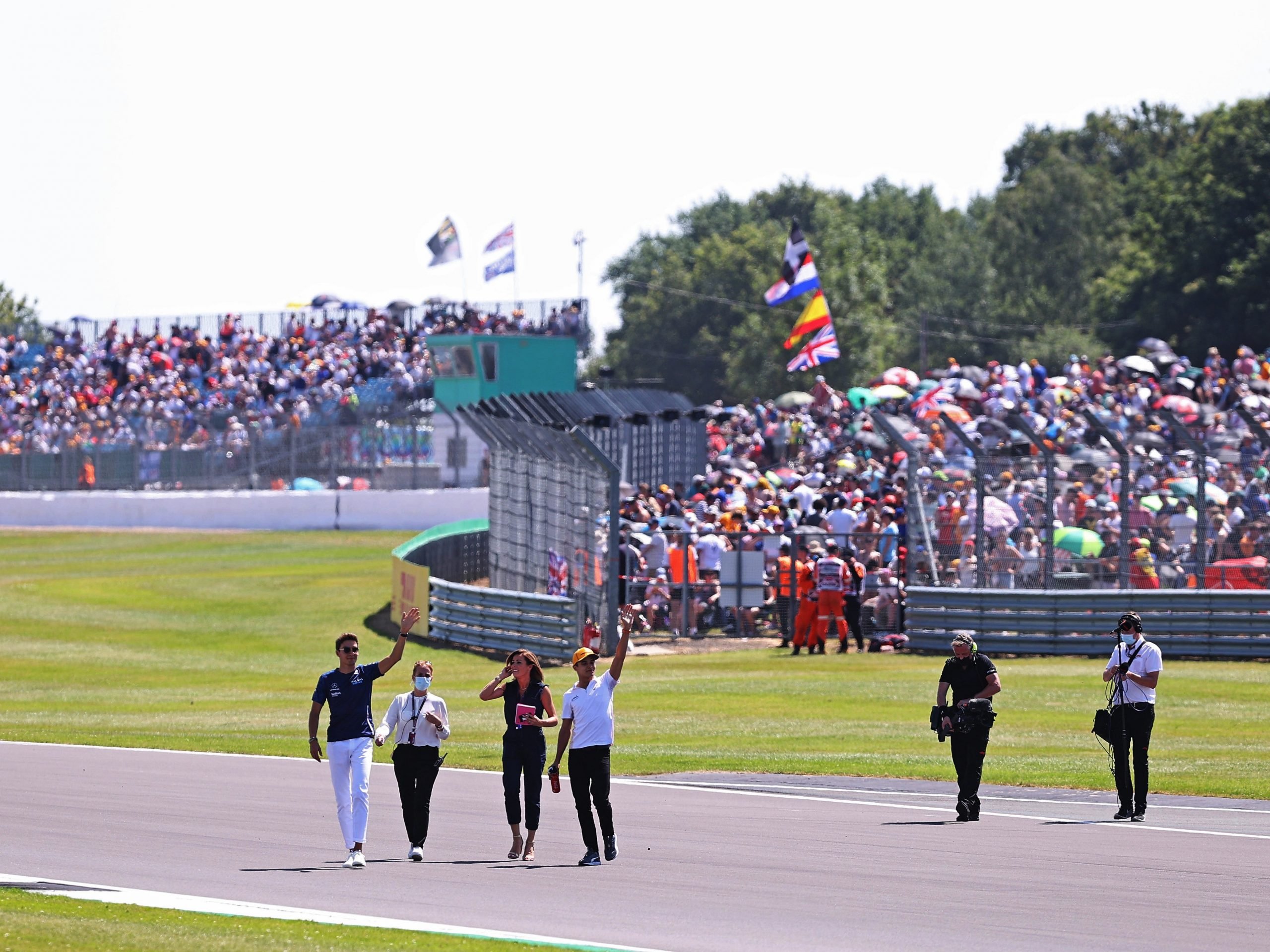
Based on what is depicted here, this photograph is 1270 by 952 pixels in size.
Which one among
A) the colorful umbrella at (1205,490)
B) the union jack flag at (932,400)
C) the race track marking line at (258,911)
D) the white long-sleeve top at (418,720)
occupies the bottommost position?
the race track marking line at (258,911)

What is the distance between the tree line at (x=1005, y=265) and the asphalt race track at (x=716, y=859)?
203ft

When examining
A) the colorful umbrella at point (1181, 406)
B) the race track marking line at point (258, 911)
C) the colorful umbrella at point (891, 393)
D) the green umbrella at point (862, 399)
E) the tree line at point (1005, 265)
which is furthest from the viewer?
the tree line at point (1005, 265)

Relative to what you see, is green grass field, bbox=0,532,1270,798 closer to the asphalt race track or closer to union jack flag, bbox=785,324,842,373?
the asphalt race track

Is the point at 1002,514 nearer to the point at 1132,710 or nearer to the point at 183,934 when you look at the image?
the point at 1132,710

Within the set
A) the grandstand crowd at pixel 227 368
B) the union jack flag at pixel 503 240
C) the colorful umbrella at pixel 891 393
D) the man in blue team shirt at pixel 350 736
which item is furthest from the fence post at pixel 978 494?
the union jack flag at pixel 503 240

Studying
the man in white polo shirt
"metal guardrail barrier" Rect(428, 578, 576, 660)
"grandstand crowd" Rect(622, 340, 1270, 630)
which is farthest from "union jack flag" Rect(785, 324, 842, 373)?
the man in white polo shirt

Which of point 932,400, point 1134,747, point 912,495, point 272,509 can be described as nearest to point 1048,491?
point 912,495

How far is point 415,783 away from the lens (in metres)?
12.2

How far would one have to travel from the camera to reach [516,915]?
1011cm

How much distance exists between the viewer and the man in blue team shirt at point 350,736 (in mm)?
11656

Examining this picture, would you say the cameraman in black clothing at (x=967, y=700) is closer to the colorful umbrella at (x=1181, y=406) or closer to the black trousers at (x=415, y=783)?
the black trousers at (x=415, y=783)

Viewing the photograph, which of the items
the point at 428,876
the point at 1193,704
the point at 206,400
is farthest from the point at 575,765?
the point at 206,400

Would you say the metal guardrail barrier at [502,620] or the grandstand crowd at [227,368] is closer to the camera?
the metal guardrail barrier at [502,620]

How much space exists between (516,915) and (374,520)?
1499 inches
